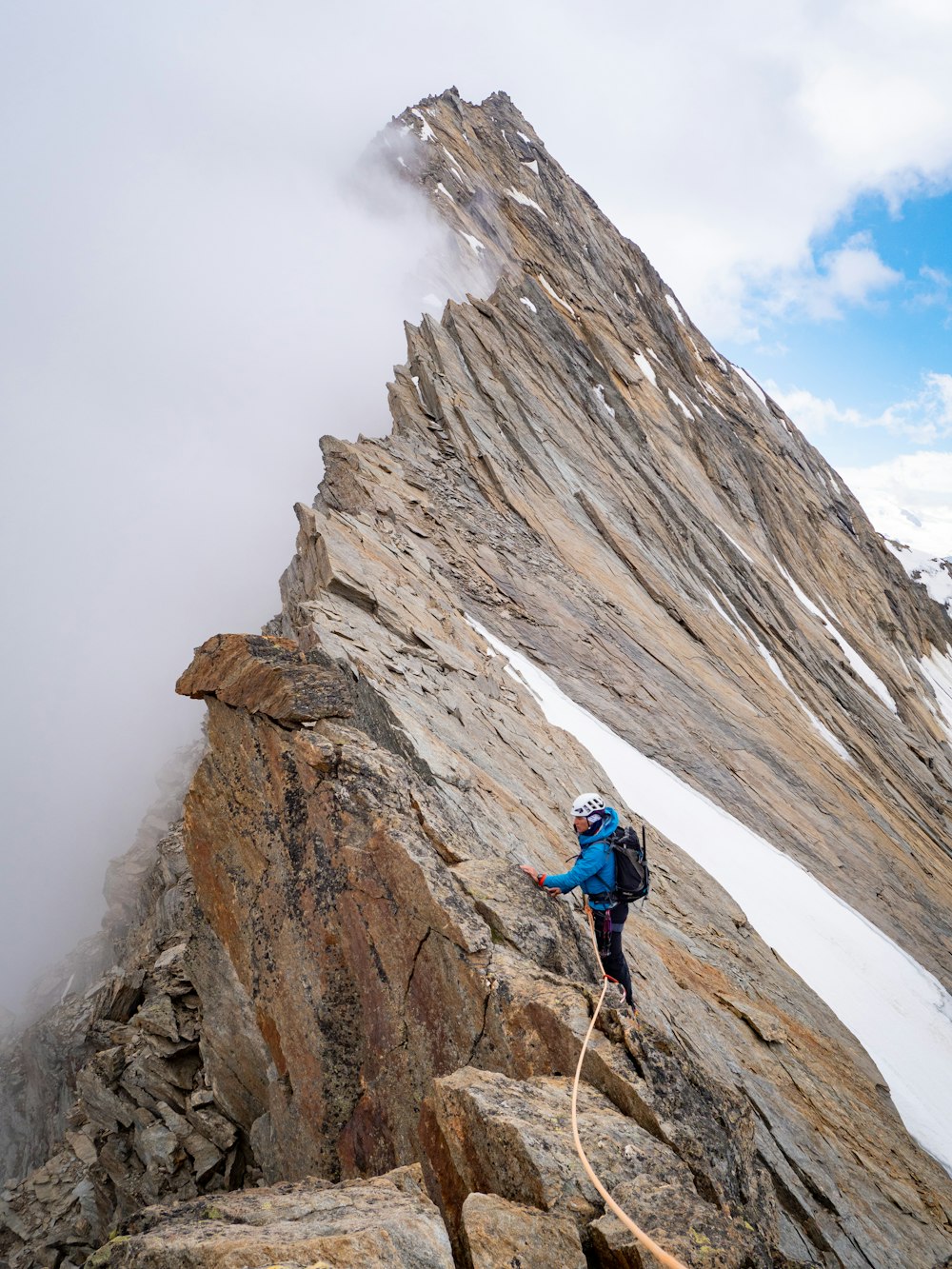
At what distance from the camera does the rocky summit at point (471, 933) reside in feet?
16.9

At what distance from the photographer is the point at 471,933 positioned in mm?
6754

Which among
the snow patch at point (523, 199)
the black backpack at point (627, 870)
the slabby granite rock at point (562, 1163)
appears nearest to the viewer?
the slabby granite rock at point (562, 1163)

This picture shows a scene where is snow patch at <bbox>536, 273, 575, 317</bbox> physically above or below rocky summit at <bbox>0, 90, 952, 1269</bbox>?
above

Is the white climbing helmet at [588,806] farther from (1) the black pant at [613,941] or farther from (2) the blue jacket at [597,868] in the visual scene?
(1) the black pant at [613,941]

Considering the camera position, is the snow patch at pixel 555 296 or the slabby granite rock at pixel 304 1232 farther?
the snow patch at pixel 555 296

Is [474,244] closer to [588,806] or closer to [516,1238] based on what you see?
[588,806]

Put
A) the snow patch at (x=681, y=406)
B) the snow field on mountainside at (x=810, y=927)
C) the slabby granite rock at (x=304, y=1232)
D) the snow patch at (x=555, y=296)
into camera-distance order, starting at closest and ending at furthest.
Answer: the slabby granite rock at (x=304, y=1232) → the snow field on mountainside at (x=810, y=927) → the snow patch at (x=555, y=296) → the snow patch at (x=681, y=406)

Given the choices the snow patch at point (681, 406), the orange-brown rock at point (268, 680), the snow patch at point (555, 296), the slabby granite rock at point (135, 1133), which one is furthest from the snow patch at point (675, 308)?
the slabby granite rock at point (135, 1133)

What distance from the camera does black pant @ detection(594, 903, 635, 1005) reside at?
7930mm

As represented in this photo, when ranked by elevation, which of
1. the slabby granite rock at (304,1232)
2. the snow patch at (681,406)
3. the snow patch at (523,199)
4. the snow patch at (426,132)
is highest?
the snow patch at (426,132)

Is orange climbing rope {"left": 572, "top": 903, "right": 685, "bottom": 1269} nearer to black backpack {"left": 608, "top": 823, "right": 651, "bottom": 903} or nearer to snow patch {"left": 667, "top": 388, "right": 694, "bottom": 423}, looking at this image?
black backpack {"left": 608, "top": 823, "right": 651, "bottom": 903}

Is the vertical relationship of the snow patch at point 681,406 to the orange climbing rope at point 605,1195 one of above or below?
above

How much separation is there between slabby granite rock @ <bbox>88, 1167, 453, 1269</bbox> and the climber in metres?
3.26

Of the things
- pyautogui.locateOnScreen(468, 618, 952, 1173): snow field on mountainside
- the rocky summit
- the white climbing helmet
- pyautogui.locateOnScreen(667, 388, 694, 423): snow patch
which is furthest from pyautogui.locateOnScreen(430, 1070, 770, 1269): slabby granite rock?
pyautogui.locateOnScreen(667, 388, 694, 423): snow patch
